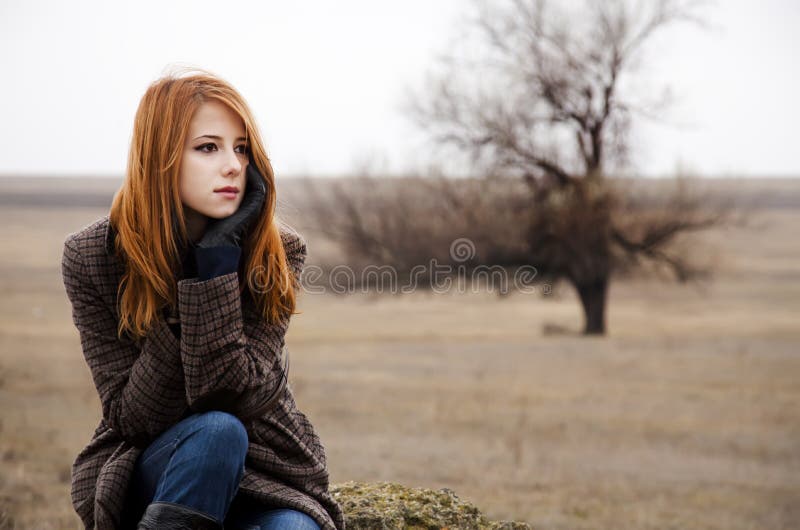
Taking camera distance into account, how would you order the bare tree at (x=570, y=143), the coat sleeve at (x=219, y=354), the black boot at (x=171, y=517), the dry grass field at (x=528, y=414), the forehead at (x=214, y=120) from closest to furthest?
the black boot at (x=171, y=517)
the coat sleeve at (x=219, y=354)
the forehead at (x=214, y=120)
the dry grass field at (x=528, y=414)
the bare tree at (x=570, y=143)

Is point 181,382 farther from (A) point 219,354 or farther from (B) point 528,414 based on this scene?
(B) point 528,414

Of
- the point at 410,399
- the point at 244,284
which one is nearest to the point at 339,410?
the point at 410,399

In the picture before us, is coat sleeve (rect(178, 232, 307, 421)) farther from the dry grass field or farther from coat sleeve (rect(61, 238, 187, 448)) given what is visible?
the dry grass field

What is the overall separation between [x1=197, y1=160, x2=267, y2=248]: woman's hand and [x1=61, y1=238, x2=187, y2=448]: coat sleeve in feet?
0.93

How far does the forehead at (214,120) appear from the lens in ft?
9.05

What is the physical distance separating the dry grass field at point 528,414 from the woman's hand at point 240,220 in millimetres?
2622

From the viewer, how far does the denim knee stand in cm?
247

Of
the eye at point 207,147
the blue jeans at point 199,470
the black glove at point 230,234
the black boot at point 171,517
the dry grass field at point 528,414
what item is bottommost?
the dry grass field at point 528,414

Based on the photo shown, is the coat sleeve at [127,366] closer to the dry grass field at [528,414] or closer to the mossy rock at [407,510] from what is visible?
the mossy rock at [407,510]

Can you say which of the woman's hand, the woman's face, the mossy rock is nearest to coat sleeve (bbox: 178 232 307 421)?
the woman's hand

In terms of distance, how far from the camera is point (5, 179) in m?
90.3

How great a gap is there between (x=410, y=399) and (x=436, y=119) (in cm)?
947

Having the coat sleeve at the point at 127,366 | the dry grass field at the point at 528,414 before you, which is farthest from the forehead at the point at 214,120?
the dry grass field at the point at 528,414

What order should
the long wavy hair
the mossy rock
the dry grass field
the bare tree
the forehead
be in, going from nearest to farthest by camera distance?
the long wavy hair < the forehead < the mossy rock < the dry grass field < the bare tree
